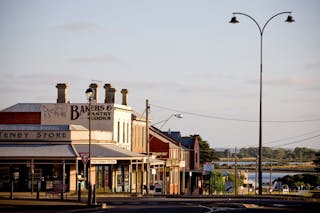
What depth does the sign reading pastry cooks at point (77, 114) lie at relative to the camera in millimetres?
69062

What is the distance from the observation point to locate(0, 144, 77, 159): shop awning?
55.8m

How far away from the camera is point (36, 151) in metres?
57.0

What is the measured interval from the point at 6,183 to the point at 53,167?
356 cm

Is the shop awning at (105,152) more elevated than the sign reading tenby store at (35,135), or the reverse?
the sign reading tenby store at (35,135)

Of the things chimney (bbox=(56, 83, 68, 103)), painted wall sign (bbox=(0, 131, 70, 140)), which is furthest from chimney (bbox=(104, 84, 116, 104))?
painted wall sign (bbox=(0, 131, 70, 140))

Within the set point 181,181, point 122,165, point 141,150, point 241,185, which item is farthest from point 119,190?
point 241,185

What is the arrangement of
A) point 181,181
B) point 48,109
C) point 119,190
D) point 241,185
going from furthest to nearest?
point 241,185 → point 181,181 → point 48,109 → point 119,190

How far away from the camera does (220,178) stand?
11944 cm

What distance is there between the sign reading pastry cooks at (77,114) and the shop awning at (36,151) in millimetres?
10453

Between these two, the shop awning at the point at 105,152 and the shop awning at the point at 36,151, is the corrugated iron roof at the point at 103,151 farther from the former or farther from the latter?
the shop awning at the point at 36,151

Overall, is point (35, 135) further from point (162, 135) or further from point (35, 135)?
point (162, 135)

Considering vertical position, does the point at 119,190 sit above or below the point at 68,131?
below

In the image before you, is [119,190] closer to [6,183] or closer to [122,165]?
[122,165]

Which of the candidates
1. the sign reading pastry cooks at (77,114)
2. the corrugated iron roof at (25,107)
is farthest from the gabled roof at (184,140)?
the sign reading pastry cooks at (77,114)
